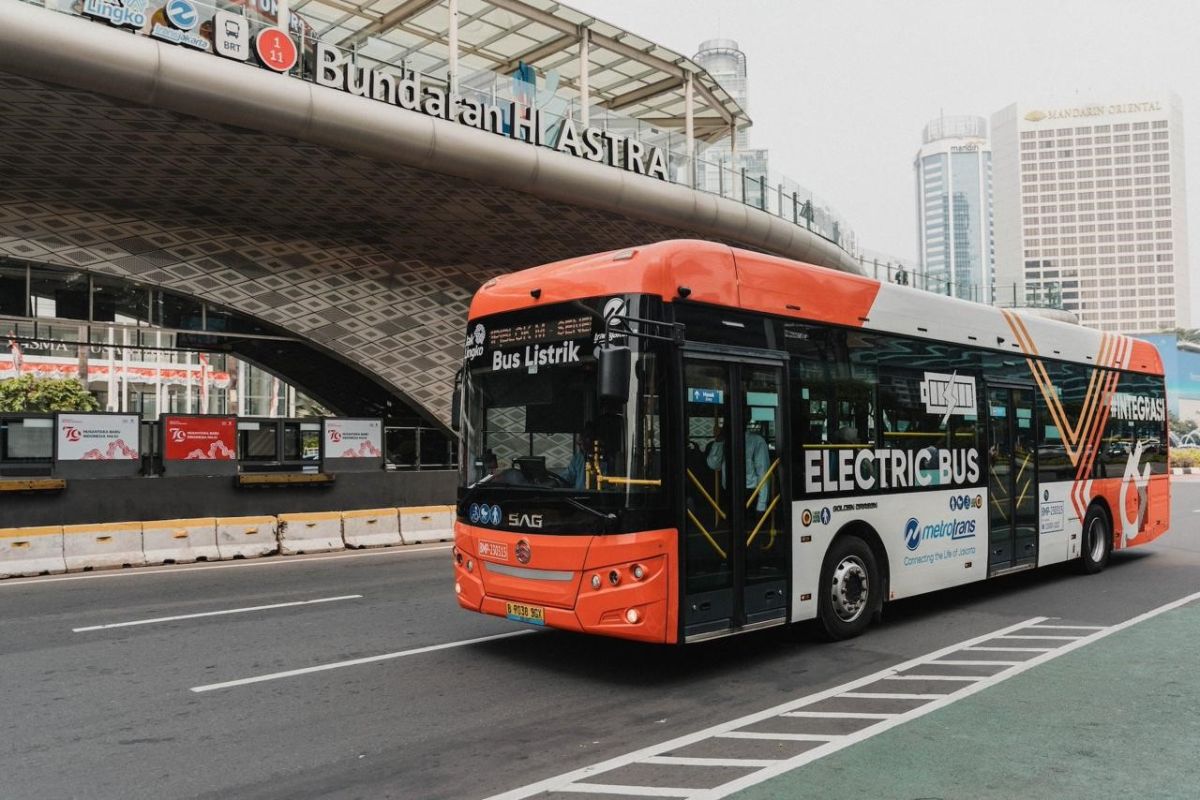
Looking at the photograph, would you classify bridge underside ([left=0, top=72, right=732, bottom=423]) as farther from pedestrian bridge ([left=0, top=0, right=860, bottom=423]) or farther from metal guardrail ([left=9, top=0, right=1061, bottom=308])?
metal guardrail ([left=9, top=0, right=1061, bottom=308])

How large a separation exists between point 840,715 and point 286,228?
64.6 feet

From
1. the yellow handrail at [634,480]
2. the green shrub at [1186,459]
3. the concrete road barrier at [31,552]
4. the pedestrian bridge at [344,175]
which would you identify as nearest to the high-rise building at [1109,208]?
the green shrub at [1186,459]

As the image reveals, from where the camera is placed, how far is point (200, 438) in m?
16.3

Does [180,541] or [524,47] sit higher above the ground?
[524,47]

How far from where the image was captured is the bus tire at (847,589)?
751cm

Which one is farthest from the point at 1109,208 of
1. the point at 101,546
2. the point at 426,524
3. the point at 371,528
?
the point at 101,546

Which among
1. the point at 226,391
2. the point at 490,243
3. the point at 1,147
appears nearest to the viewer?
the point at 1,147

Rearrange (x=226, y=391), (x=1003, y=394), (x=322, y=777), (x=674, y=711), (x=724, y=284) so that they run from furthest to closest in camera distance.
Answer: (x=226, y=391) < (x=1003, y=394) < (x=724, y=284) < (x=674, y=711) < (x=322, y=777)

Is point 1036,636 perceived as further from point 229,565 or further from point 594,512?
point 229,565

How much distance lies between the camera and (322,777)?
4.60 meters

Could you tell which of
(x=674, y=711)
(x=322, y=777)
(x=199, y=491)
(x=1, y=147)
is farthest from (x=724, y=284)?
(x=1, y=147)

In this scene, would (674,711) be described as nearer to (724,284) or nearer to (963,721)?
(963,721)

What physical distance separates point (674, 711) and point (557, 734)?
874mm

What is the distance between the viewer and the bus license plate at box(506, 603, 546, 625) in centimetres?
655
